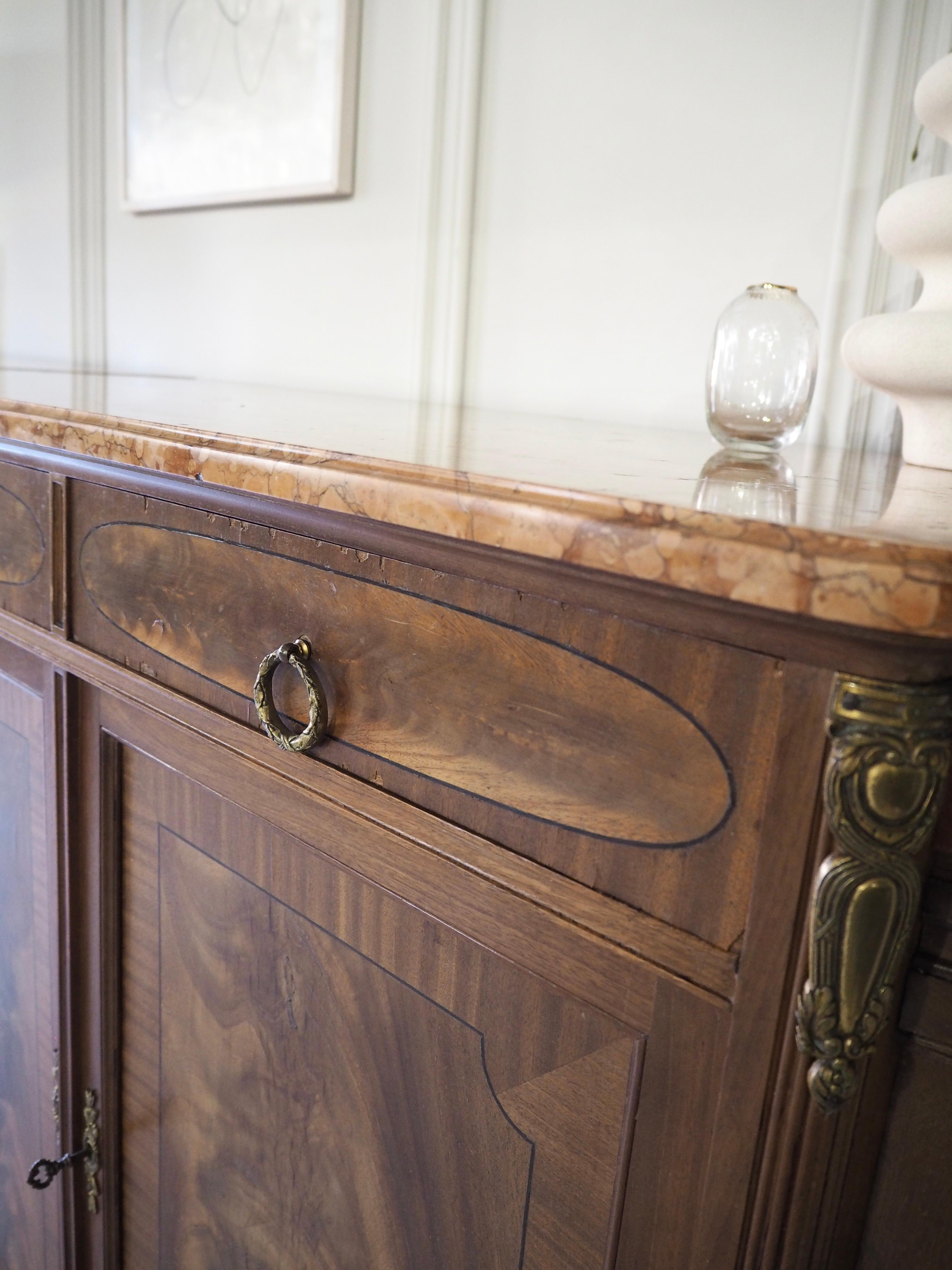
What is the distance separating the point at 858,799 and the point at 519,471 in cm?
15

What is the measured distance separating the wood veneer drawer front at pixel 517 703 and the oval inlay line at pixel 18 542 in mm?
143

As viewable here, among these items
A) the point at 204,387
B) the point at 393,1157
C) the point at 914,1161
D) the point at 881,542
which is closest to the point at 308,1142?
the point at 393,1157

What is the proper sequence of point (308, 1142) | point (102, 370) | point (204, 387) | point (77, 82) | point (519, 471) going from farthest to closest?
point (77, 82), point (102, 370), point (204, 387), point (308, 1142), point (519, 471)

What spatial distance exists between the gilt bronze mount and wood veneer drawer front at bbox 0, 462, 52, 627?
458 millimetres

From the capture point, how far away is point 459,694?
0.33 meters

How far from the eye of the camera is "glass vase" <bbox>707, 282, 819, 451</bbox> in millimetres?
455

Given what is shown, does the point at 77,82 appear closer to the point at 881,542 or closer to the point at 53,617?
the point at 53,617

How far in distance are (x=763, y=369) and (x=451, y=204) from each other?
1.44 feet

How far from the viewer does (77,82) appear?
3.77 feet

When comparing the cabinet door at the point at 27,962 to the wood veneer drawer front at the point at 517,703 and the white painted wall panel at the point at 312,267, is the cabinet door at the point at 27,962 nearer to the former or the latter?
the wood veneer drawer front at the point at 517,703

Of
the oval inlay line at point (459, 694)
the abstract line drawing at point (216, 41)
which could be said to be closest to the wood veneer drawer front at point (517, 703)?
the oval inlay line at point (459, 694)

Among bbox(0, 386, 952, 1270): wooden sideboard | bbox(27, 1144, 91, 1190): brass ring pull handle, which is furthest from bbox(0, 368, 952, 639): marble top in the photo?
bbox(27, 1144, 91, 1190): brass ring pull handle

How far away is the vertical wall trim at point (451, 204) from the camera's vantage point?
29.6 inches

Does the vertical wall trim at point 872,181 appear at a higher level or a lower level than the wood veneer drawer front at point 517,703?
higher
